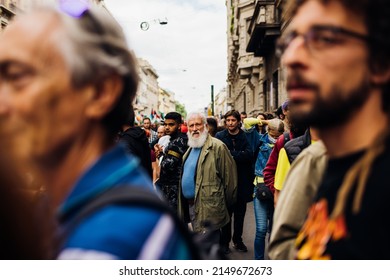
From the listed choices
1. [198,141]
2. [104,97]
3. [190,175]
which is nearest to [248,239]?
[190,175]

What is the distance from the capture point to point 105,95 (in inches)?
43.1

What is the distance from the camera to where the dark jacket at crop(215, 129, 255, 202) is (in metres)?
6.09

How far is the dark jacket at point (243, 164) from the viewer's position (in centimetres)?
609

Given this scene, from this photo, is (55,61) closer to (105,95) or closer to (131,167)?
(105,95)

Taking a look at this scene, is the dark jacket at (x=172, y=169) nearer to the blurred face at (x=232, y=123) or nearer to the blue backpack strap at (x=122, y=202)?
the blurred face at (x=232, y=123)

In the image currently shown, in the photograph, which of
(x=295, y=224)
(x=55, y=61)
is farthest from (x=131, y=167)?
(x=295, y=224)

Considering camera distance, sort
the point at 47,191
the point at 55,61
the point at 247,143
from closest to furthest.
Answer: the point at 55,61 → the point at 47,191 → the point at 247,143

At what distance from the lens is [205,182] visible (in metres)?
4.95

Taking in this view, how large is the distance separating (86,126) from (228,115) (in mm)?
5191

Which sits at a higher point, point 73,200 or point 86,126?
point 86,126

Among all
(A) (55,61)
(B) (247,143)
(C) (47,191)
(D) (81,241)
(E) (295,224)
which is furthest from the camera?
(B) (247,143)

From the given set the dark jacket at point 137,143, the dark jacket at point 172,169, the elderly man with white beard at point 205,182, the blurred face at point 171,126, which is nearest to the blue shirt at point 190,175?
the elderly man with white beard at point 205,182

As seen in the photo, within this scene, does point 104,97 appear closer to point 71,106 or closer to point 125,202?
point 71,106

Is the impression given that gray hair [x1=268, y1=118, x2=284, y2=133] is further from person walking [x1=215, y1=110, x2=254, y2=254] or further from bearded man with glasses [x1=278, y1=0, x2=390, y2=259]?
bearded man with glasses [x1=278, y1=0, x2=390, y2=259]
